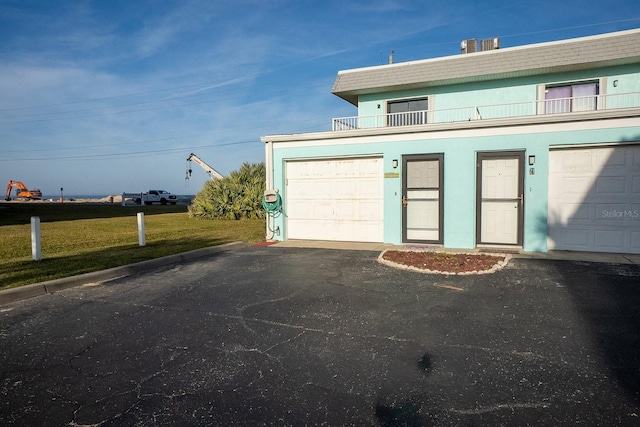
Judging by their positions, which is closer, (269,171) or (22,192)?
(269,171)

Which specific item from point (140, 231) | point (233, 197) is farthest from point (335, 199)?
point (233, 197)

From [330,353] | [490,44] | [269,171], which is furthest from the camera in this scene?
[490,44]

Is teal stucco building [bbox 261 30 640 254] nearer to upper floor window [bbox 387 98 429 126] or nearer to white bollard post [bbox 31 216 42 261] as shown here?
upper floor window [bbox 387 98 429 126]

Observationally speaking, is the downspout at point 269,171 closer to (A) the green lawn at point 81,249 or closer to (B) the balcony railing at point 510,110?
(A) the green lawn at point 81,249

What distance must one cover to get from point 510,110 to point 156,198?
4115 centimetres

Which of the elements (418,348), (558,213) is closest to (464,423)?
(418,348)

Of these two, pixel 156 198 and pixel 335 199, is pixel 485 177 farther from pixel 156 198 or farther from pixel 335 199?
pixel 156 198

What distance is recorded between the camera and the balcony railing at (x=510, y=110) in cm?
1468

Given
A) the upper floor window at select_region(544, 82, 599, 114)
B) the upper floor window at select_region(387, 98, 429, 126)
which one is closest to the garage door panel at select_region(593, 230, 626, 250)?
the upper floor window at select_region(544, 82, 599, 114)

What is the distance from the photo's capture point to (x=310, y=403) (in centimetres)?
312

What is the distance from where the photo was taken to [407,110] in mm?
18094

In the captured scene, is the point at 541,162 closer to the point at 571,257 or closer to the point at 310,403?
the point at 571,257

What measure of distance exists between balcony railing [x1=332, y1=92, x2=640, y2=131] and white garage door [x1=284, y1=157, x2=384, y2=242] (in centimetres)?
266

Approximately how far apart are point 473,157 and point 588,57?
845 centimetres
